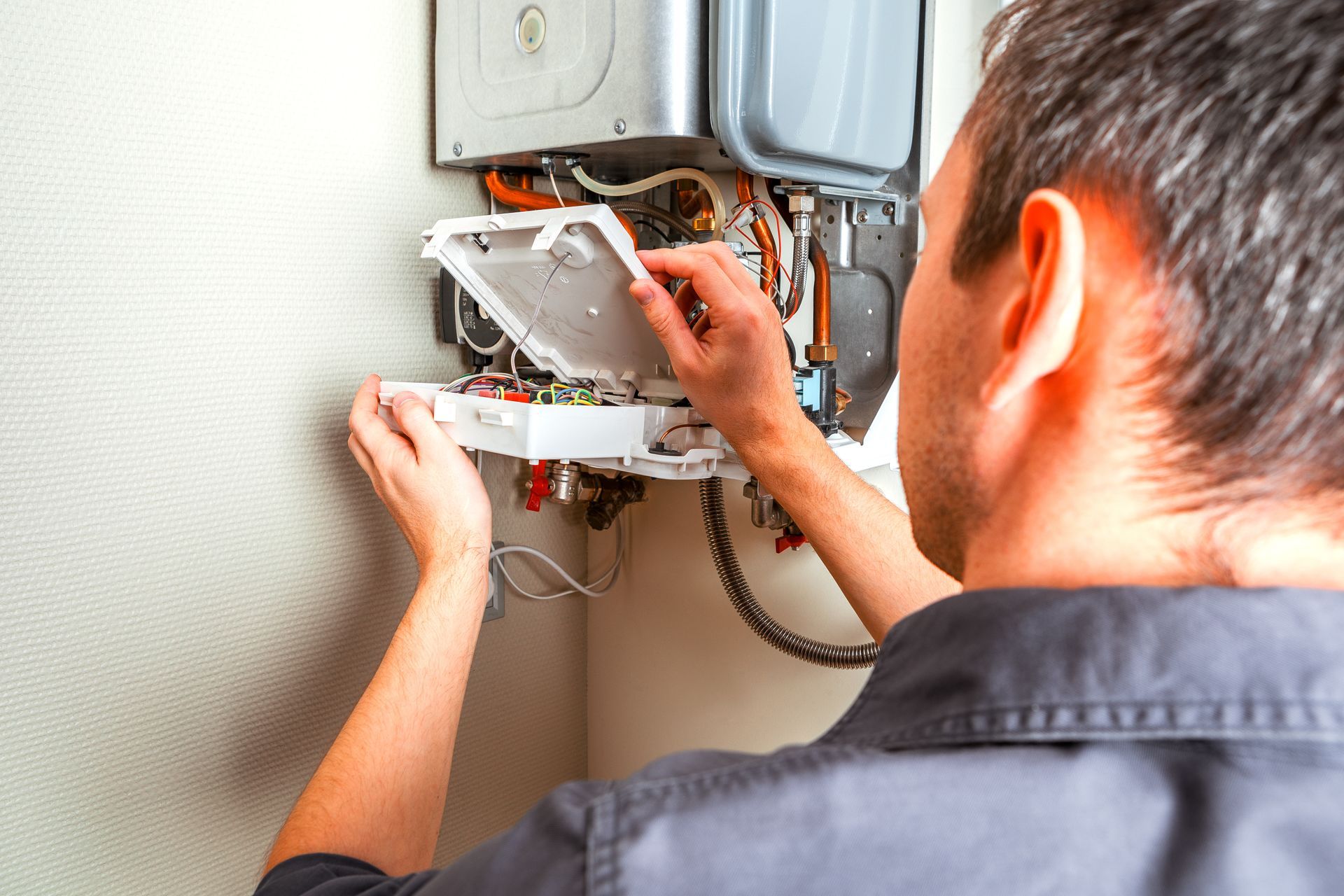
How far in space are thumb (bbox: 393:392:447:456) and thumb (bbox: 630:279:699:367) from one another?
241mm

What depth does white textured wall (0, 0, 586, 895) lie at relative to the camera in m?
0.86

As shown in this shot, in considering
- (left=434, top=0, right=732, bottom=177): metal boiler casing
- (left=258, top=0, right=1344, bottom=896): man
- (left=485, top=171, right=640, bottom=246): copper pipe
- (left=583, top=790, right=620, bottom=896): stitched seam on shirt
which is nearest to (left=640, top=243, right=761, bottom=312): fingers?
(left=434, top=0, right=732, bottom=177): metal boiler casing

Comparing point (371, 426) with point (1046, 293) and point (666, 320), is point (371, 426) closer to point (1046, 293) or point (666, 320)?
point (666, 320)

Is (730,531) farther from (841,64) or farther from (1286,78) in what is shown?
(1286,78)

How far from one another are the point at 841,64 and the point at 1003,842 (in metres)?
0.75

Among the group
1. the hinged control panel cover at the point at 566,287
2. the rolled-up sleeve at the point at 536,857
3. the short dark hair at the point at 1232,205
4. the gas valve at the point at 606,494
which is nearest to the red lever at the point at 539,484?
the gas valve at the point at 606,494

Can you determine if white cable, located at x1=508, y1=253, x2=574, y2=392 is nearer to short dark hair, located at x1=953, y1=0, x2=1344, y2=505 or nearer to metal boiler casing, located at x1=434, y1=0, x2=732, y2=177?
metal boiler casing, located at x1=434, y1=0, x2=732, y2=177

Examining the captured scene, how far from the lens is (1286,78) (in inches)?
15.5

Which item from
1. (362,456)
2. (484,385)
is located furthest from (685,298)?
(362,456)

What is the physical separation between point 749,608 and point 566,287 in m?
0.50

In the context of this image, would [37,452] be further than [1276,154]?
Yes

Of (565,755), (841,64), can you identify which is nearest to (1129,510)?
(841,64)

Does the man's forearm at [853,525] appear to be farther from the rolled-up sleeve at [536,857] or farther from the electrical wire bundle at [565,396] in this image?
the rolled-up sleeve at [536,857]

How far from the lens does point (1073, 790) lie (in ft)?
1.26
